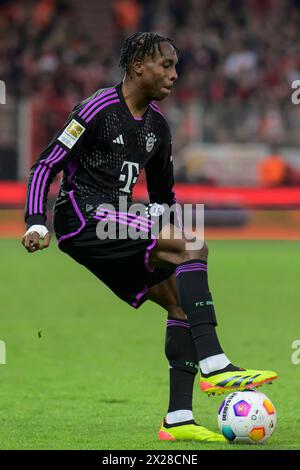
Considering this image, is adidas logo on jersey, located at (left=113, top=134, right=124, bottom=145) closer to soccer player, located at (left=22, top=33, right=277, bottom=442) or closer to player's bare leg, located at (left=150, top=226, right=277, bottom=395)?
soccer player, located at (left=22, top=33, right=277, bottom=442)

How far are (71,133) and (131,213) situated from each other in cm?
49

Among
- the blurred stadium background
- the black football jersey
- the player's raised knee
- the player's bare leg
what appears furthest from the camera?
the blurred stadium background

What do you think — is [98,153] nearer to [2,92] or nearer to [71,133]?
[71,133]

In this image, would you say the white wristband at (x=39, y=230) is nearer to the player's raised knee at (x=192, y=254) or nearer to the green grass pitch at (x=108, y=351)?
the player's raised knee at (x=192, y=254)

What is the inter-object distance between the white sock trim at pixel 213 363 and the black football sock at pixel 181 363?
54cm

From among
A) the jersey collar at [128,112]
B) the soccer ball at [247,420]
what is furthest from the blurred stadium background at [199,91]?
the soccer ball at [247,420]

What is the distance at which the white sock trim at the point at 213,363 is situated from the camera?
5402 millimetres

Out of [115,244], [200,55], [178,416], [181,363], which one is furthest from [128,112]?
[200,55]

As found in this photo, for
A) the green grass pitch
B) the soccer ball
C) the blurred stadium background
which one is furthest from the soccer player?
the blurred stadium background

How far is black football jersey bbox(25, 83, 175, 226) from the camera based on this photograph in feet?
18.8

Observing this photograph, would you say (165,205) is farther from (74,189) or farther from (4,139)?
(4,139)

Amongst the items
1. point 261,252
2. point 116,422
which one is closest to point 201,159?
point 261,252

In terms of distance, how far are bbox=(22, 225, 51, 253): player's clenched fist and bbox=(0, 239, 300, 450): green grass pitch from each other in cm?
96

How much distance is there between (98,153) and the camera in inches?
232
